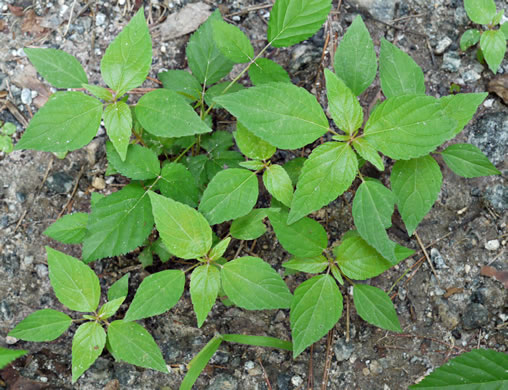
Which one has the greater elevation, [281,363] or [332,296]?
[332,296]

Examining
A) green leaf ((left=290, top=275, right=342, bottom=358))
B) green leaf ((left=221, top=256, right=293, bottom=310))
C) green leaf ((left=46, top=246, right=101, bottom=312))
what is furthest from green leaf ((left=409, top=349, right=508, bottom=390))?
green leaf ((left=46, top=246, right=101, bottom=312))

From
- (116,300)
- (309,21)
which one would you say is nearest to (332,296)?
(116,300)

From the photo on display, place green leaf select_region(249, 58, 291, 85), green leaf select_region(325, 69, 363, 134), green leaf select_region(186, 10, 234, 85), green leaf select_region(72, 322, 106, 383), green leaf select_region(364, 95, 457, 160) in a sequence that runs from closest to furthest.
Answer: green leaf select_region(364, 95, 457, 160)
green leaf select_region(325, 69, 363, 134)
green leaf select_region(72, 322, 106, 383)
green leaf select_region(249, 58, 291, 85)
green leaf select_region(186, 10, 234, 85)

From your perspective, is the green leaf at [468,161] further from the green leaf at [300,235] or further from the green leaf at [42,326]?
the green leaf at [42,326]

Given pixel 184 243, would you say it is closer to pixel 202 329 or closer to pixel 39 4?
pixel 202 329

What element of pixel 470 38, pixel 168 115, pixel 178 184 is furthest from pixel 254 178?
pixel 470 38

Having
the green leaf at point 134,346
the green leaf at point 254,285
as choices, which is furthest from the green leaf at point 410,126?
the green leaf at point 134,346

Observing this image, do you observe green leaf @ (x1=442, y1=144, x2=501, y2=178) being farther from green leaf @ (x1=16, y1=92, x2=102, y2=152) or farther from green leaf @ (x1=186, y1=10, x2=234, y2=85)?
green leaf @ (x1=16, y1=92, x2=102, y2=152)
